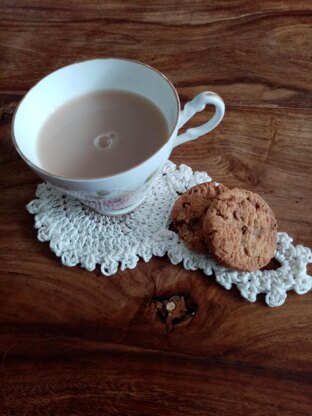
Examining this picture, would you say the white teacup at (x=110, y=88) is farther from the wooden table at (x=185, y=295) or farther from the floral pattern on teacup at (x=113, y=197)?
the wooden table at (x=185, y=295)

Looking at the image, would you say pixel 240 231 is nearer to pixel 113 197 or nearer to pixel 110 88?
pixel 113 197

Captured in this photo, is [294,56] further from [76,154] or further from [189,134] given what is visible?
[76,154]

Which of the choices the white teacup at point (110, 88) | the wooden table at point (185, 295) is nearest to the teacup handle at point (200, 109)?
the white teacup at point (110, 88)

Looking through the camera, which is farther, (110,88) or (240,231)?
(110,88)

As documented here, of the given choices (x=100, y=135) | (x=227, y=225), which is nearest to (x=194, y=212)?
(x=227, y=225)

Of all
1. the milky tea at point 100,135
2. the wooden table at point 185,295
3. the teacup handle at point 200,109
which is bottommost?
the wooden table at point 185,295

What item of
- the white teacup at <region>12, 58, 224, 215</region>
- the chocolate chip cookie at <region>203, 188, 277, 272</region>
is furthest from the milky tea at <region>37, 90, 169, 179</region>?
the chocolate chip cookie at <region>203, 188, 277, 272</region>

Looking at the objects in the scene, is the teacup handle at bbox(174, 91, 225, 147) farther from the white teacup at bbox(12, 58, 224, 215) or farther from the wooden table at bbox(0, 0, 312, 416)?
the wooden table at bbox(0, 0, 312, 416)
